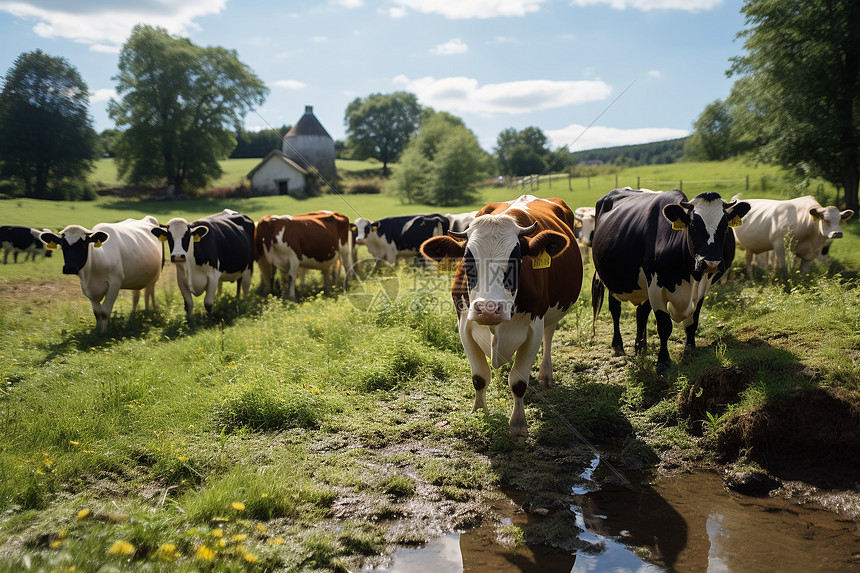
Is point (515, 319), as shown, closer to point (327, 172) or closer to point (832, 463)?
point (832, 463)

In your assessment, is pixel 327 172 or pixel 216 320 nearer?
pixel 216 320

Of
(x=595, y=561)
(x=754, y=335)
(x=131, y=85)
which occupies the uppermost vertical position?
(x=131, y=85)

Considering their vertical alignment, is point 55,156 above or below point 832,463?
above

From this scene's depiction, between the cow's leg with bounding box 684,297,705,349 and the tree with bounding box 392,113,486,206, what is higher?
the tree with bounding box 392,113,486,206

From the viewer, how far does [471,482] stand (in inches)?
185

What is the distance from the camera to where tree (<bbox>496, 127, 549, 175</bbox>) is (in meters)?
94.2

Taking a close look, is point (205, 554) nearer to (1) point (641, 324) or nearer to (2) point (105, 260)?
(1) point (641, 324)

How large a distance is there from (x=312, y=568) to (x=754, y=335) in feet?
20.7

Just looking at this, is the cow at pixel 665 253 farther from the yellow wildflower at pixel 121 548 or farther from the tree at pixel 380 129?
the tree at pixel 380 129

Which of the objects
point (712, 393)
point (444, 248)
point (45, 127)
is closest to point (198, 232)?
point (444, 248)

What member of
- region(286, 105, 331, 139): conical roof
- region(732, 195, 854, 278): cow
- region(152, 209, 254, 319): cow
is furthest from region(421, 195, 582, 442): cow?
region(286, 105, 331, 139): conical roof

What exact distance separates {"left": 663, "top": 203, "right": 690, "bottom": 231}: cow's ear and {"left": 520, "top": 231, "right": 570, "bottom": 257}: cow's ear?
6.93 ft

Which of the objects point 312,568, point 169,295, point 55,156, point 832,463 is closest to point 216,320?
point 169,295

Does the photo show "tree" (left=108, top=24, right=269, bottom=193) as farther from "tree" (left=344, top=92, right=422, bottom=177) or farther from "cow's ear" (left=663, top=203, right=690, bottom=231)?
"cow's ear" (left=663, top=203, right=690, bottom=231)
